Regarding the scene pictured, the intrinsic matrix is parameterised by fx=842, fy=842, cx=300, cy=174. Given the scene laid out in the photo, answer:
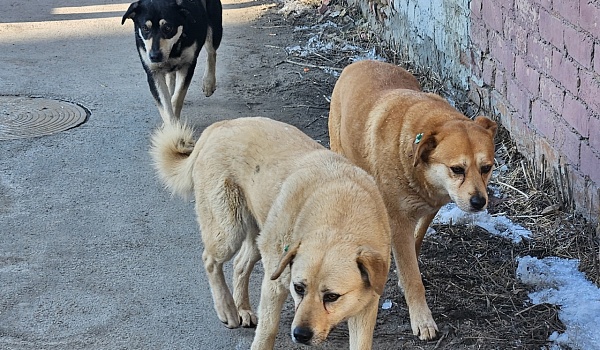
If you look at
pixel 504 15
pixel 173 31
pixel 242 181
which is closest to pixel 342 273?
pixel 242 181

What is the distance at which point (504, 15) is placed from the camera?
6.37 m

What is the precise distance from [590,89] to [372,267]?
2.40m

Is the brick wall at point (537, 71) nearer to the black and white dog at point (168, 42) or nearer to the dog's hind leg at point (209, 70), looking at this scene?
the dog's hind leg at point (209, 70)

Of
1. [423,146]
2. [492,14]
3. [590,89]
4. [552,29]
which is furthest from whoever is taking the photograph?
[492,14]

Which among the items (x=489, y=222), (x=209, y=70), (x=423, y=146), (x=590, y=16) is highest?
(x=590, y=16)

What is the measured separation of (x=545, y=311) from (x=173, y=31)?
402 centimetres

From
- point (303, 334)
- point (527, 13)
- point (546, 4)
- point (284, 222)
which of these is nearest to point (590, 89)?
point (546, 4)

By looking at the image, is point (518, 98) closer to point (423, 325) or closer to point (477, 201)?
point (477, 201)

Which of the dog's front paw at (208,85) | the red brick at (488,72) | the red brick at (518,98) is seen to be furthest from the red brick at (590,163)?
the dog's front paw at (208,85)

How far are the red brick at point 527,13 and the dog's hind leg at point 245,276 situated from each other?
2676 millimetres

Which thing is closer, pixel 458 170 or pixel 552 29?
pixel 458 170

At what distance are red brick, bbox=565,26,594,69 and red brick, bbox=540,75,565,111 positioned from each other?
11.5 inches

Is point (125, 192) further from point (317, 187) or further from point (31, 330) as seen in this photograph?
point (317, 187)

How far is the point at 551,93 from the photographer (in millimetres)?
5609
